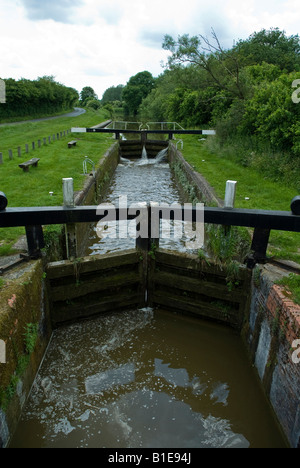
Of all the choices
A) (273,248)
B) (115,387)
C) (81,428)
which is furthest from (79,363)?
(273,248)

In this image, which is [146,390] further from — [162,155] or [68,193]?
[162,155]

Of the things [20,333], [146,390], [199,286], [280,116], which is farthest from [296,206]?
[280,116]

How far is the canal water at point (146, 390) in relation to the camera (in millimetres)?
3375

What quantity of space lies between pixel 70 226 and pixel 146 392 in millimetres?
2435

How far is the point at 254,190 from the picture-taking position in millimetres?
7965

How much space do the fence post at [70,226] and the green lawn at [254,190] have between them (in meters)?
2.87

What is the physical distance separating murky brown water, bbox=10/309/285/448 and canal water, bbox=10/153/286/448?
11 millimetres

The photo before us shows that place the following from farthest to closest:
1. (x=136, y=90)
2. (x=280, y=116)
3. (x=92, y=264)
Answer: (x=136, y=90), (x=280, y=116), (x=92, y=264)

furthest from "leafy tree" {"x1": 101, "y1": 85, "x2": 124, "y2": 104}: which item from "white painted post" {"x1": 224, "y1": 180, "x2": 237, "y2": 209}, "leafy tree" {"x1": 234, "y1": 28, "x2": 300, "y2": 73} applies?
"white painted post" {"x1": 224, "y1": 180, "x2": 237, "y2": 209}

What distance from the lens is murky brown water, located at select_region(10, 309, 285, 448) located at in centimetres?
337

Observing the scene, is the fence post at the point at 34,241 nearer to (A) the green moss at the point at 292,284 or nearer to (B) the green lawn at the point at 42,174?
(B) the green lawn at the point at 42,174

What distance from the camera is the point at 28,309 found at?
3.86 metres

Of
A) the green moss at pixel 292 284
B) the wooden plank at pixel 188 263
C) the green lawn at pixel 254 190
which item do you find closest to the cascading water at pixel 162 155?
the green lawn at pixel 254 190

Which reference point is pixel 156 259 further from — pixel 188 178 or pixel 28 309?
pixel 188 178
